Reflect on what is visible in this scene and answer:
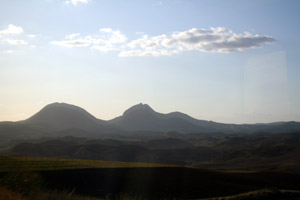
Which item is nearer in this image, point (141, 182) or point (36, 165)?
point (141, 182)

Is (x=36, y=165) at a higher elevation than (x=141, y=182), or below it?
higher

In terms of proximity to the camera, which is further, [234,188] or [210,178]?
[210,178]

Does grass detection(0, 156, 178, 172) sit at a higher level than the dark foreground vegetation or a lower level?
higher

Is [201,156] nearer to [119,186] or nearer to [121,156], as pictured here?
[121,156]

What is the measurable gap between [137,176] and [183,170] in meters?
7.64

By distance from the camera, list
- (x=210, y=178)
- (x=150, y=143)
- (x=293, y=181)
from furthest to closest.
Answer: (x=150, y=143) < (x=293, y=181) < (x=210, y=178)

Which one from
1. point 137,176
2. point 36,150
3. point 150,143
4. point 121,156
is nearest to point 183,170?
point 137,176

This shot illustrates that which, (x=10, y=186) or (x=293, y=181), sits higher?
(x=10, y=186)

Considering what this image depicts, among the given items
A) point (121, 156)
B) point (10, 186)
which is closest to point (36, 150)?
point (121, 156)

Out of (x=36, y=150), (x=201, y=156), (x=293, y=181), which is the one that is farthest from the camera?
(x=201, y=156)

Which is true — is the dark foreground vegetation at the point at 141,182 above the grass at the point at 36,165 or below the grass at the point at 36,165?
below

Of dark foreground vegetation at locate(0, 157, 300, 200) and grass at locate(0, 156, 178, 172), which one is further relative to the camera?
grass at locate(0, 156, 178, 172)

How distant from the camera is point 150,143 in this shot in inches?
7219

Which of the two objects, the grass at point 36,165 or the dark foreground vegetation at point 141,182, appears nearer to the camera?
the dark foreground vegetation at point 141,182
